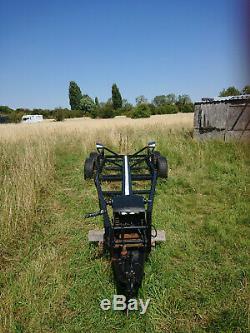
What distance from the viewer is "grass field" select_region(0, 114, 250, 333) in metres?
2.78

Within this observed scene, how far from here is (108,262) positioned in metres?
3.60

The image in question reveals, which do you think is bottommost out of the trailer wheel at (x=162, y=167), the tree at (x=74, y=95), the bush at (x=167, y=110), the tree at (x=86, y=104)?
the trailer wheel at (x=162, y=167)

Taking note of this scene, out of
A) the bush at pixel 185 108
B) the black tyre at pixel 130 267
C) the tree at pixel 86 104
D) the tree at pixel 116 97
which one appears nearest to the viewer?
the black tyre at pixel 130 267

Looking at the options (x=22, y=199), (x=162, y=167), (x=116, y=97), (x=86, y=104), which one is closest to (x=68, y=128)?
(x=162, y=167)

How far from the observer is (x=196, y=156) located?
27.6 feet

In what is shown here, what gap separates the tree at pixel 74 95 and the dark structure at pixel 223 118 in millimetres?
58015

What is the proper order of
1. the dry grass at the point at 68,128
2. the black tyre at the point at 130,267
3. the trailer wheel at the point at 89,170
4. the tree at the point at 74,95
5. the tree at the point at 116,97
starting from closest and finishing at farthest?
the black tyre at the point at 130,267, the trailer wheel at the point at 89,170, the dry grass at the point at 68,128, the tree at the point at 116,97, the tree at the point at 74,95

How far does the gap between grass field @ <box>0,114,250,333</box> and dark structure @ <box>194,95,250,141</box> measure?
4.43 m

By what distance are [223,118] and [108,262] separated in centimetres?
897

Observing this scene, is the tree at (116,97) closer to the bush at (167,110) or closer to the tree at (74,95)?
the tree at (74,95)

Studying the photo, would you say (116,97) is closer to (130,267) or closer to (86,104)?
(86,104)

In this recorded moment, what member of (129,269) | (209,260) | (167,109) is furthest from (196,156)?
(167,109)

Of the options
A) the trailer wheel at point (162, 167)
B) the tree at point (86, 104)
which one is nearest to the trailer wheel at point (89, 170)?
the trailer wheel at point (162, 167)

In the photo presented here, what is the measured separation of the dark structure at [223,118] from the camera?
34.6ft
